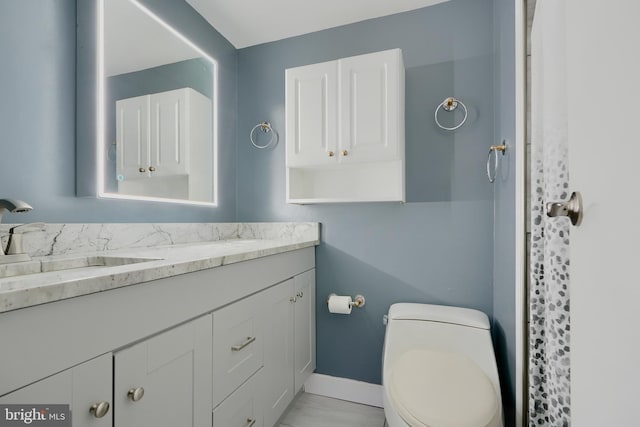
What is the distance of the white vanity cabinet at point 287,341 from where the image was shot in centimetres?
143

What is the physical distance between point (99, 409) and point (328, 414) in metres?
1.41

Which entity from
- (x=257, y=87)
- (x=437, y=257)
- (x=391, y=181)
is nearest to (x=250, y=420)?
(x=437, y=257)

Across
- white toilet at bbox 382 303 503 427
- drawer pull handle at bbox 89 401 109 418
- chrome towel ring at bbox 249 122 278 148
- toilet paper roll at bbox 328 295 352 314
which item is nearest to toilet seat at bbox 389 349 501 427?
white toilet at bbox 382 303 503 427

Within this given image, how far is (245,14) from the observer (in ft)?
6.39

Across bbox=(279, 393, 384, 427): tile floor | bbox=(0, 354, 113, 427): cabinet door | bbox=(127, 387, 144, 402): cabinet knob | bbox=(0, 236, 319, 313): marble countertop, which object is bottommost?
bbox=(279, 393, 384, 427): tile floor

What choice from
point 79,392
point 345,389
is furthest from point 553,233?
point 345,389

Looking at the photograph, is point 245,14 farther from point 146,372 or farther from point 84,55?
point 146,372

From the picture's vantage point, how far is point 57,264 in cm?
106

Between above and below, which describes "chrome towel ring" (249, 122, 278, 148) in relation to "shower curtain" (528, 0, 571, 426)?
above

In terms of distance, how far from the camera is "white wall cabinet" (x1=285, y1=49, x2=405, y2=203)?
65.9 inches

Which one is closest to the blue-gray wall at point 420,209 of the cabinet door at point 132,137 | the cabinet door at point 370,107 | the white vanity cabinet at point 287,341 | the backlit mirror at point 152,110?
the white vanity cabinet at point 287,341

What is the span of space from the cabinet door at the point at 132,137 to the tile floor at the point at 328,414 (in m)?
1.55

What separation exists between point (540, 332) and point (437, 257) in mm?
855

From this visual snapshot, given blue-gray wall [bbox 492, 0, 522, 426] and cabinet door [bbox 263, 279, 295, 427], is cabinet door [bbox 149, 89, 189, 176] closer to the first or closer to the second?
Answer: cabinet door [bbox 263, 279, 295, 427]
